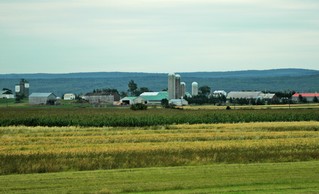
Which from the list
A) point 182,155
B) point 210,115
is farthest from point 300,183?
point 210,115

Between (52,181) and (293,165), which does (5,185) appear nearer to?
(52,181)

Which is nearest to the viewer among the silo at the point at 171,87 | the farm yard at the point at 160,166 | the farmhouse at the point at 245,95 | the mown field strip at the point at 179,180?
the mown field strip at the point at 179,180

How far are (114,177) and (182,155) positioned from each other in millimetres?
8310

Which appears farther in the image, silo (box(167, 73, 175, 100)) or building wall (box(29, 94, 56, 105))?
silo (box(167, 73, 175, 100))

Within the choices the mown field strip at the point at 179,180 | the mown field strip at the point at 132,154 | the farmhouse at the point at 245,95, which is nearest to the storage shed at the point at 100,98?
the farmhouse at the point at 245,95

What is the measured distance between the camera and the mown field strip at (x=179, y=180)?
2039 cm

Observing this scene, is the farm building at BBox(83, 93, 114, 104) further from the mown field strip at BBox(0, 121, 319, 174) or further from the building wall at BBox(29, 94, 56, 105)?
the mown field strip at BBox(0, 121, 319, 174)

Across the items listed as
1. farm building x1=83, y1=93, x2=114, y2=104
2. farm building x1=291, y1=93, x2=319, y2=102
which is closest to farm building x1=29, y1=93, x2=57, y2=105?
farm building x1=83, y1=93, x2=114, y2=104

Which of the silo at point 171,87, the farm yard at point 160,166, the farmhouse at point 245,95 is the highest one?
the silo at point 171,87

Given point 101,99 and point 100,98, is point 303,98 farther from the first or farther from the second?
point 100,98

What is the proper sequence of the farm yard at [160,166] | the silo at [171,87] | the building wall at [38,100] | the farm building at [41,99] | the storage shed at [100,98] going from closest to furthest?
the farm yard at [160,166]
the building wall at [38,100]
the farm building at [41,99]
the storage shed at [100,98]
the silo at [171,87]

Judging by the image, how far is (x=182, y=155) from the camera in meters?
31.2

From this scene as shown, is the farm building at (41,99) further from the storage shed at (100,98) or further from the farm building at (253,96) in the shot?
the farm building at (253,96)

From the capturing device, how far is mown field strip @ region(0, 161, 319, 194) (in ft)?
66.9
